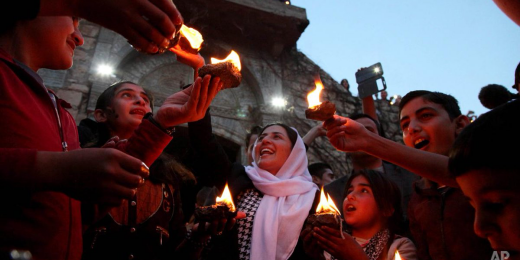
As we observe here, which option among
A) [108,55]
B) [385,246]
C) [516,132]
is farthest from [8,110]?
[108,55]

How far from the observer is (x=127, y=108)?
112 inches

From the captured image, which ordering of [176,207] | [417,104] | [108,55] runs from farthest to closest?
[108,55]
[417,104]
[176,207]

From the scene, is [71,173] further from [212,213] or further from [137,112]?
[137,112]

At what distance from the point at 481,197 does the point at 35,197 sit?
4.94 feet

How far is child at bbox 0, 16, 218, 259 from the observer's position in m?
0.95

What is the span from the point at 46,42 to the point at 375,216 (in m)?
2.51

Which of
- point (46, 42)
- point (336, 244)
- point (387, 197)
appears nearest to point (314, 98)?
point (336, 244)

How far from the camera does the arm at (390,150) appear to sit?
1931 mm

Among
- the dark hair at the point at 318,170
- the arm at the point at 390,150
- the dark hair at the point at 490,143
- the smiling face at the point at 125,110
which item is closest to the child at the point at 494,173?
the dark hair at the point at 490,143

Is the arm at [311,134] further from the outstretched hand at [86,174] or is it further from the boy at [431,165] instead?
the outstretched hand at [86,174]

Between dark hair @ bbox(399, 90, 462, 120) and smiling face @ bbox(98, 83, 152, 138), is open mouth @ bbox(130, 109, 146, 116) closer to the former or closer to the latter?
smiling face @ bbox(98, 83, 152, 138)

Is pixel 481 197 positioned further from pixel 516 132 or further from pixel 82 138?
pixel 82 138

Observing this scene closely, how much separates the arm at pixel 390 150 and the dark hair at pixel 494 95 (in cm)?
207

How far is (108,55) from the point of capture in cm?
696
